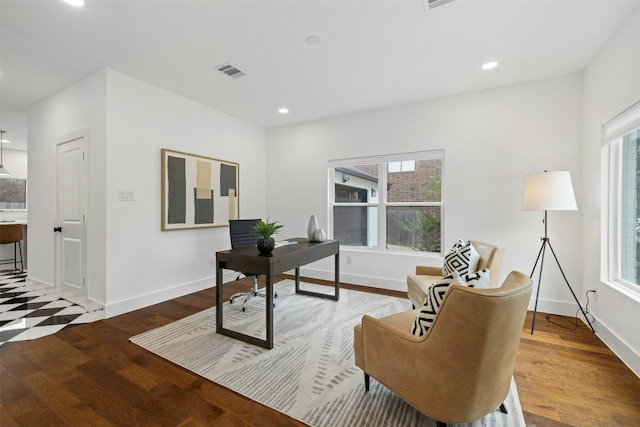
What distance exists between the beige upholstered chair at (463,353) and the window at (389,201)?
8.31 feet

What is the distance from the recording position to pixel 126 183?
3.14 metres

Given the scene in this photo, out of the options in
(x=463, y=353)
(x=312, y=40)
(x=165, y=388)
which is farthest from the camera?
(x=312, y=40)

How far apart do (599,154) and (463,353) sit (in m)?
2.70

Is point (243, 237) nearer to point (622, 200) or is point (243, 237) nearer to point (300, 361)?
point (300, 361)

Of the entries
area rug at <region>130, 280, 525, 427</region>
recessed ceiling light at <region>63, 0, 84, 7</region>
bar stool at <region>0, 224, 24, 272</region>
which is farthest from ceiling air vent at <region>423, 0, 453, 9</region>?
bar stool at <region>0, 224, 24, 272</region>

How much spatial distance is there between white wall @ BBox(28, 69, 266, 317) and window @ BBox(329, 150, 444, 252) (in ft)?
6.28

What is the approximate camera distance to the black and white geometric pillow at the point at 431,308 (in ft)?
4.44

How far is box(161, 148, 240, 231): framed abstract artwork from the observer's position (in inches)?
140

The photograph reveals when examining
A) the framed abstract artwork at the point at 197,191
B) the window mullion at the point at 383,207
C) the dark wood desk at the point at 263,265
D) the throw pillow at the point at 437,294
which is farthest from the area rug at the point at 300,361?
the framed abstract artwork at the point at 197,191

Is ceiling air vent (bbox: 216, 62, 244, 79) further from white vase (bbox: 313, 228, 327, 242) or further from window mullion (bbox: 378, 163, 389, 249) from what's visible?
window mullion (bbox: 378, 163, 389, 249)

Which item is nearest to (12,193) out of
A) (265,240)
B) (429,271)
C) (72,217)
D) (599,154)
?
(72,217)

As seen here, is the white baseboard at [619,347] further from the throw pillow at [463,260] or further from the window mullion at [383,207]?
the window mullion at [383,207]

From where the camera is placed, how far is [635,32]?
2.05 meters

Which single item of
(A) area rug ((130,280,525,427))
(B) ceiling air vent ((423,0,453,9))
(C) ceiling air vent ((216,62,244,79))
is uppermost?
(C) ceiling air vent ((216,62,244,79))
